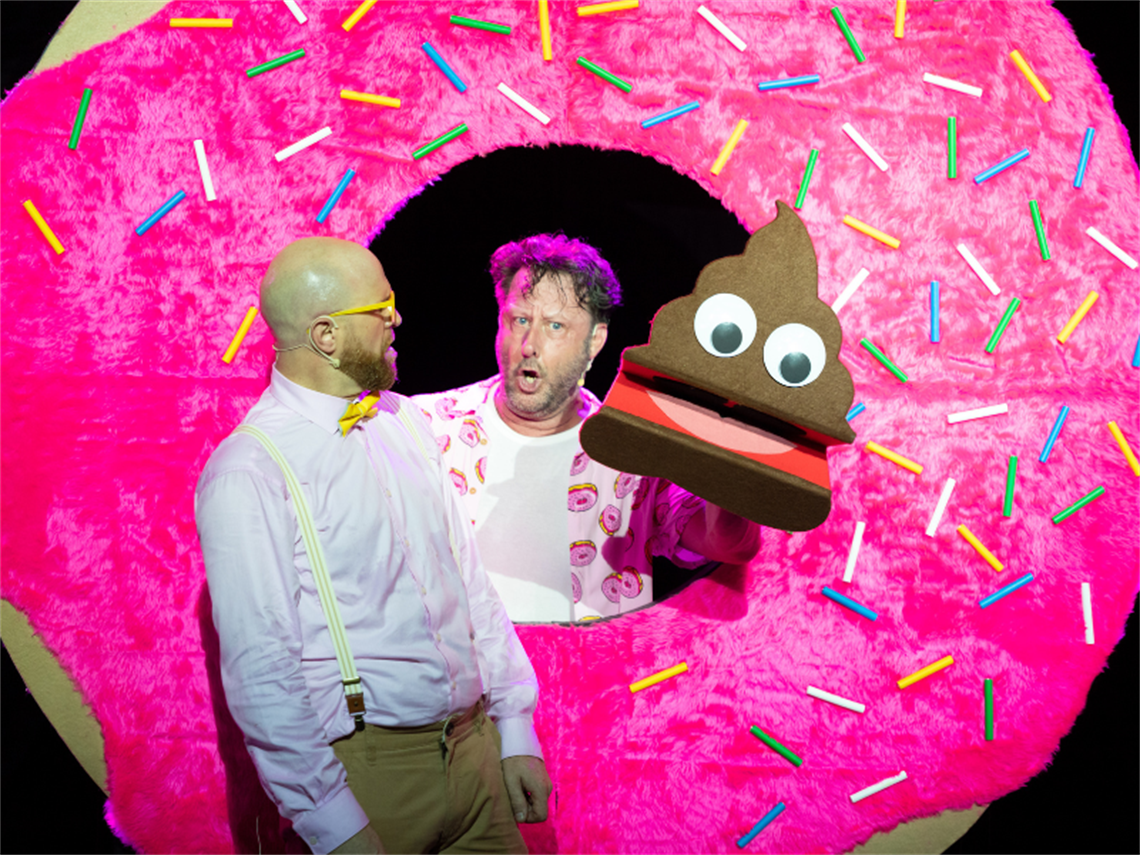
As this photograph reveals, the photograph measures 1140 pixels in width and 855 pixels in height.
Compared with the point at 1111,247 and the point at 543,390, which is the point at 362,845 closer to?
the point at 543,390

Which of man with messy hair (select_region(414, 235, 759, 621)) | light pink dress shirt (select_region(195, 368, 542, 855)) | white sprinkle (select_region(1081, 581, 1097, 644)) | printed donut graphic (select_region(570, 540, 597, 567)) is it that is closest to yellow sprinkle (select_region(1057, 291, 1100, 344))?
white sprinkle (select_region(1081, 581, 1097, 644))

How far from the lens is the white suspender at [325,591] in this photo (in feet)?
5.48

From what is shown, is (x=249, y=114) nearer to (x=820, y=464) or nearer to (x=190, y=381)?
(x=190, y=381)

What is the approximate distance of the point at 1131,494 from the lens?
87.0 inches

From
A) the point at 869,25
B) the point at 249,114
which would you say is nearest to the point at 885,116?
the point at 869,25

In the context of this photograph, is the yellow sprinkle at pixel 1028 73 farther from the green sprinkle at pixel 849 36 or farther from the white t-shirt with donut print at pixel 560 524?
the white t-shirt with donut print at pixel 560 524

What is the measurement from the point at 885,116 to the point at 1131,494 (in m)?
1.09

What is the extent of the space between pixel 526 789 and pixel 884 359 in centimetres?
128

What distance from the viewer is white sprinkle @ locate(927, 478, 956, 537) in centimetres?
221

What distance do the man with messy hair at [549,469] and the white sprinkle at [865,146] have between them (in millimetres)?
683

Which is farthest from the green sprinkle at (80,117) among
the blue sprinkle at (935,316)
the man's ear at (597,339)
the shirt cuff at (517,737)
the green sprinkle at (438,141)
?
the blue sprinkle at (935,316)

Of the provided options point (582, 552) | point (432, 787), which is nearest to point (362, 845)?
point (432, 787)

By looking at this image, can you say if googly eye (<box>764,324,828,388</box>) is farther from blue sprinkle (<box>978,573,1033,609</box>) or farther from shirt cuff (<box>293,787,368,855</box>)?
shirt cuff (<box>293,787,368,855</box>)

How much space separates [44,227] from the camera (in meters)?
2.20
